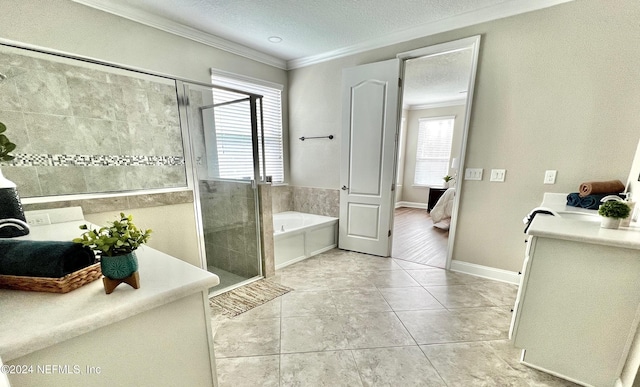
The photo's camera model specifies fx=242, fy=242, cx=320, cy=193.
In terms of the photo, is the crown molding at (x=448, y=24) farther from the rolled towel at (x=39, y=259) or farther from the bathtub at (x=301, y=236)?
the rolled towel at (x=39, y=259)

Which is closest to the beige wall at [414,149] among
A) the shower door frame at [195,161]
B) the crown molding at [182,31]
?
the crown molding at [182,31]

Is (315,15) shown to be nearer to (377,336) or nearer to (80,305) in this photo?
Answer: (80,305)

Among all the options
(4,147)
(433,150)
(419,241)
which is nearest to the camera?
(4,147)

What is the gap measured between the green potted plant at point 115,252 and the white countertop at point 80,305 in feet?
0.14

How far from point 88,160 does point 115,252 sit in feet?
6.98

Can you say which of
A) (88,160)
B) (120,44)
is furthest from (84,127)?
(120,44)

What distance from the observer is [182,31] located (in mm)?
2553

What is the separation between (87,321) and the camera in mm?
618

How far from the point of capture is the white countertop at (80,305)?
560mm

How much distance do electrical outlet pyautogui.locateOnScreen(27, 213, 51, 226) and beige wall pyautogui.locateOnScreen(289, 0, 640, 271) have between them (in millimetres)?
3391

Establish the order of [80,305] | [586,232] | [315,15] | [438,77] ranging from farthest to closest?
1. [438,77]
2. [315,15]
3. [586,232]
4. [80,305]

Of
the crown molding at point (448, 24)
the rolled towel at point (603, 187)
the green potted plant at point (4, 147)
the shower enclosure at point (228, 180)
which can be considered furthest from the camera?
the shower enclosure at point (228, 180)

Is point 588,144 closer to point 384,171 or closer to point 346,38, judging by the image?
point 384,171

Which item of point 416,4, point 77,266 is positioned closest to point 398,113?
point 416,4
